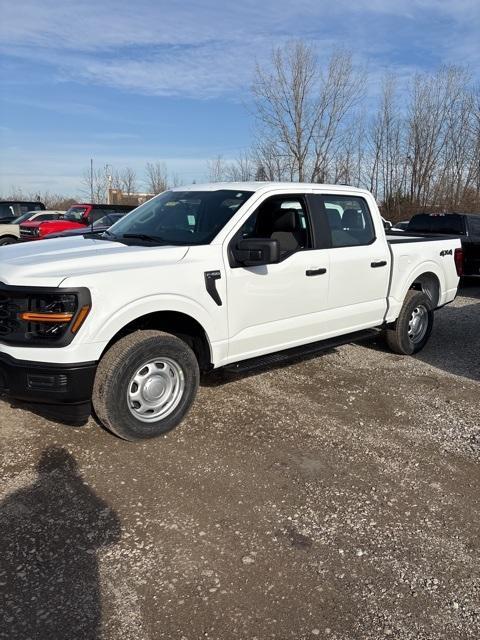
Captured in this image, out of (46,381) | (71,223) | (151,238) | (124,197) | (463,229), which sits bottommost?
(46,381)

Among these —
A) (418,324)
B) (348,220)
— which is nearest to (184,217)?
(348,220)

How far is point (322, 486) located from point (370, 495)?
0.30m

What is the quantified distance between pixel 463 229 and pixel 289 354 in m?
8.22

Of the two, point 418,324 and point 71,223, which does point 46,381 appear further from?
point 71,223

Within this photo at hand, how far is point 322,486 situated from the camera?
3.47 m

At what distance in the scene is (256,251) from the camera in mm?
4191

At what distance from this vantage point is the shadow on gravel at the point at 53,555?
2318 mm

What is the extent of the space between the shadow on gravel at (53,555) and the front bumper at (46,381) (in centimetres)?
49

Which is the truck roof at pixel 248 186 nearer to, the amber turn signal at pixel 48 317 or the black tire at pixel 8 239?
the amber turn signal at pixel 48 317

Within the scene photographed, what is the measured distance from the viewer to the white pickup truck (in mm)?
3484

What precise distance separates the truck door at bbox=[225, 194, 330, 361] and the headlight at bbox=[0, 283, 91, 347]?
128 cm

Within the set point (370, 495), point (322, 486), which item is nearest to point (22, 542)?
point (322, 486)

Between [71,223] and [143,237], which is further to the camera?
[71,223]

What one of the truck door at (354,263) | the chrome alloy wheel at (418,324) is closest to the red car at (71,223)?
the chrome alloy wheel at (418,324)
